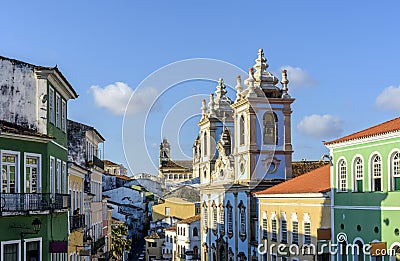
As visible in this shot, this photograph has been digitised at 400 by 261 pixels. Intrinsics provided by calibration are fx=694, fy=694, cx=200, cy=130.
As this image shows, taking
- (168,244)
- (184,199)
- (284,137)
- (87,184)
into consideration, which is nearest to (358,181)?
(87,184)

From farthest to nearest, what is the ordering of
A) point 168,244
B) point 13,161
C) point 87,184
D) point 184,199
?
point 184,199 → point 168,244 → point 87,184 → point 13,161

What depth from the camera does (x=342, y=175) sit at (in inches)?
1198

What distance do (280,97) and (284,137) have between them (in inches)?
122

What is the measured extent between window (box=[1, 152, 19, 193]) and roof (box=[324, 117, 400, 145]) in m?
13.6

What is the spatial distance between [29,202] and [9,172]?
3.78 feet

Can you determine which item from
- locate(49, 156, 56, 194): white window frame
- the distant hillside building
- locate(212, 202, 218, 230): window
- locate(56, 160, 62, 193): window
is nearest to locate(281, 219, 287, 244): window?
locate(56, 160, 62, 193): window

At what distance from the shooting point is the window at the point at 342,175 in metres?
30.1

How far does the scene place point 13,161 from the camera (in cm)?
2159

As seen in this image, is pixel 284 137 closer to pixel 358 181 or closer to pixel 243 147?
pixel 243 147

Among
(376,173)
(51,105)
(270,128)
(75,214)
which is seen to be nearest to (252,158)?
(270,128)

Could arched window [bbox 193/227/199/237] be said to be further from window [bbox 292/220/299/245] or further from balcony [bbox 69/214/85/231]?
balcony [bbox 69/214/85/231]

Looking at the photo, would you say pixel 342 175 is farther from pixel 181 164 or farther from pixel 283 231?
pixel 181 164

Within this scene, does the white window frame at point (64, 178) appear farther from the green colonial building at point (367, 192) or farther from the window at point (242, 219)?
the window at point (242, 219)

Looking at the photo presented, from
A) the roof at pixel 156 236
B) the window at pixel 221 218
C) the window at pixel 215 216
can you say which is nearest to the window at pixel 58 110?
the window at pixel 221 218
